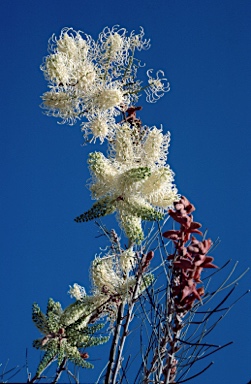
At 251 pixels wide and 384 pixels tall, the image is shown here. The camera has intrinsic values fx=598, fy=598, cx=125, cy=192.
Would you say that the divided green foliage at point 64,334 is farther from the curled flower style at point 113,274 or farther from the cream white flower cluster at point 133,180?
the cream white flower cluster at point 133,180

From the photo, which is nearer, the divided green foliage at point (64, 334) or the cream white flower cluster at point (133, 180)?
the divided green foliage at point (64, 334)

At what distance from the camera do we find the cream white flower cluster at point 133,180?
1.75m

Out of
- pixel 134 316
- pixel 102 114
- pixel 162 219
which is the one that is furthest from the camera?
pixel 102 114

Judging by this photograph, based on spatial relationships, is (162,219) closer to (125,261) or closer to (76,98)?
(125,261)

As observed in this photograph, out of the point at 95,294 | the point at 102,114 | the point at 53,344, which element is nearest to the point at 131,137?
the point at 102,114

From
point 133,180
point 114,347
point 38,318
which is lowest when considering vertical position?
point 114,347

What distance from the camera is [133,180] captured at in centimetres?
175

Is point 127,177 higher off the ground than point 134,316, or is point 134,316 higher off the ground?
point 127,177

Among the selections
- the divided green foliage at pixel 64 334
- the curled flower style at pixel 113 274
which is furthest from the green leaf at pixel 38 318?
the curled flower style at pixel 113 274

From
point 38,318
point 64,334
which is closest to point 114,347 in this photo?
point 64,334

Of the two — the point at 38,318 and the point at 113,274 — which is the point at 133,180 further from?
the point at 38,318

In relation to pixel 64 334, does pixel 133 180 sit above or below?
above

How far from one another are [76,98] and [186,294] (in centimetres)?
108

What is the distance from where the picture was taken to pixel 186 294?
1185 mm
